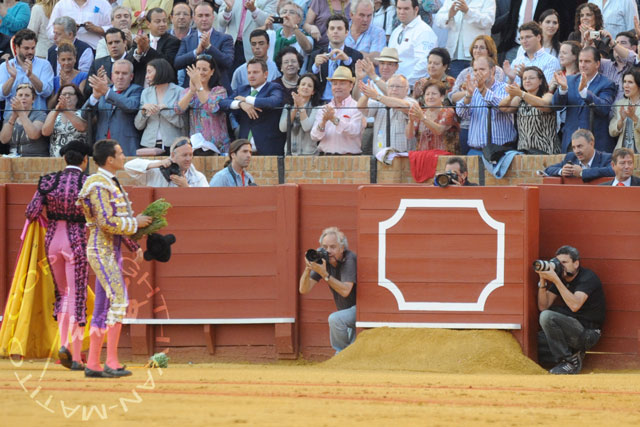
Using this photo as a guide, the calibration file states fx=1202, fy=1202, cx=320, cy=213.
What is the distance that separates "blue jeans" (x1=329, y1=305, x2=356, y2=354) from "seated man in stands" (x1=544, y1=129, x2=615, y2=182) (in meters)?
2.23

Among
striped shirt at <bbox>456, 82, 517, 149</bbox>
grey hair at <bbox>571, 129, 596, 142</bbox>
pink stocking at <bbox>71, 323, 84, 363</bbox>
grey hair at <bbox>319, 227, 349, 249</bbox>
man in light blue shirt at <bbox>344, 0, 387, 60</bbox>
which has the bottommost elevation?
pink stocking at <bbox>71, 323, 84, 363</bbox>

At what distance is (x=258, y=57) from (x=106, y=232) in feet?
15.6

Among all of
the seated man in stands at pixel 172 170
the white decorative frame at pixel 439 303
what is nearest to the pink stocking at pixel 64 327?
the seated man in stands at pixel 172 170

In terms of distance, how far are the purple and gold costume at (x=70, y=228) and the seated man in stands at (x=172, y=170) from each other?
142 cm

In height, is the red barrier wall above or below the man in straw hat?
below

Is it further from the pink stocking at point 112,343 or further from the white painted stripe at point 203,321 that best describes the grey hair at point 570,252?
the pink stocking at point 112,343

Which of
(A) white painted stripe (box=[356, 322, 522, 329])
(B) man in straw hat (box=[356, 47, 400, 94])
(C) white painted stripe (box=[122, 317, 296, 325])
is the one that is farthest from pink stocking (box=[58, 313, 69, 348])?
(B) man in straw hat (box=[356, 47, 400, 94])

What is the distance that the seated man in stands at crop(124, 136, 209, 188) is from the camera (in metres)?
9.82

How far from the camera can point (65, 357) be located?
844 cm

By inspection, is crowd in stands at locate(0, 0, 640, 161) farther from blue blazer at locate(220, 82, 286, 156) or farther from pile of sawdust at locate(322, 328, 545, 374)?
pile of sawdust at locate(322, 328, 545, 374)

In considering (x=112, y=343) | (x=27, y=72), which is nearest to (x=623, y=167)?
(x=112, y=343)

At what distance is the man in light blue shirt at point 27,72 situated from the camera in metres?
12.9

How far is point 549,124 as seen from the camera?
11008 millimetres

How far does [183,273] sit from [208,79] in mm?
2432
